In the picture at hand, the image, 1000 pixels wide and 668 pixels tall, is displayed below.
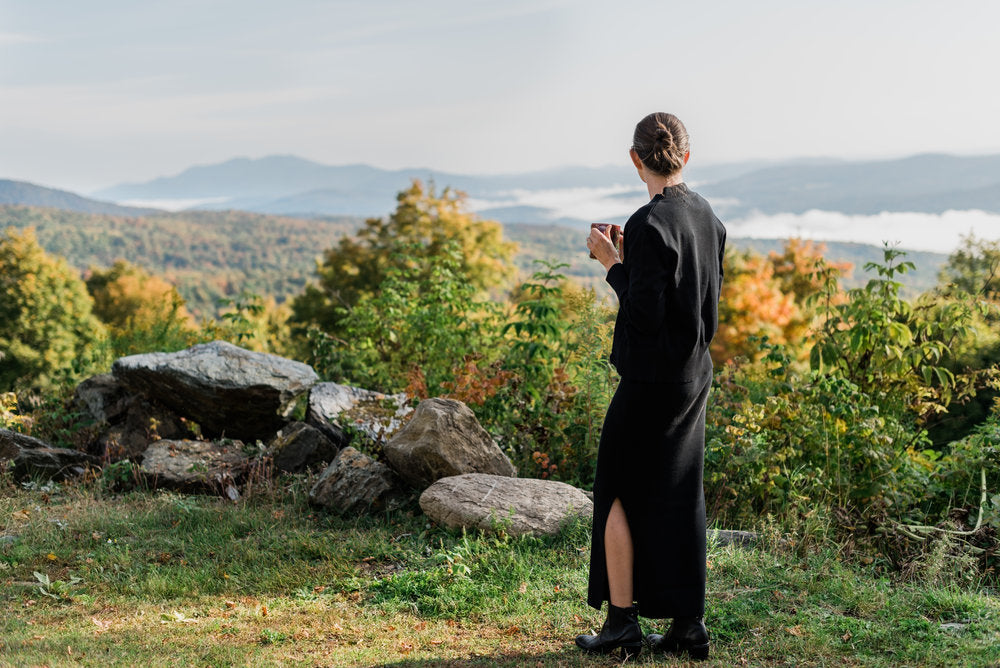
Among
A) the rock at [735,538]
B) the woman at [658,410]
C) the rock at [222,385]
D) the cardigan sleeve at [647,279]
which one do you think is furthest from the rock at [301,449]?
the cardigan sleeve at [647,279]

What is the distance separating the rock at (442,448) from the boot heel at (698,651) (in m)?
2.25

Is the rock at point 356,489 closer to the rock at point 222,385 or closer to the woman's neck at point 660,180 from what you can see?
the rock at point 222,385

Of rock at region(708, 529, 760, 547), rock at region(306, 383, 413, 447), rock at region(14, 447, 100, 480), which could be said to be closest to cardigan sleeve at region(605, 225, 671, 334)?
rock at region(708, 529, 760, 547)

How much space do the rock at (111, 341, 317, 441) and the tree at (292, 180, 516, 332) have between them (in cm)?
2005

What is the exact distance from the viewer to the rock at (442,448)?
535 centimetres

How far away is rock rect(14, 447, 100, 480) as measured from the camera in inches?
253

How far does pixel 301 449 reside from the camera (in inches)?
249

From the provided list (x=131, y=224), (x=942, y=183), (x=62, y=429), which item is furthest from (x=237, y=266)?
(x=62, y=429)

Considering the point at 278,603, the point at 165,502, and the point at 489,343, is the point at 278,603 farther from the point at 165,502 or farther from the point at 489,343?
the point at 489,343

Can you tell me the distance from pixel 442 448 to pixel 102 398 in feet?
13.6

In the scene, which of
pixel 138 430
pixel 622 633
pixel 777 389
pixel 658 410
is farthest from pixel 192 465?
pixel 777 389

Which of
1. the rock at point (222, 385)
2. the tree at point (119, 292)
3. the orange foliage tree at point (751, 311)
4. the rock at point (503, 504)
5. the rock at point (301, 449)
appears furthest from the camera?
the tree at point (119, 292)

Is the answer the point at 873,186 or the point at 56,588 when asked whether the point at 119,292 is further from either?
the point at 873,186

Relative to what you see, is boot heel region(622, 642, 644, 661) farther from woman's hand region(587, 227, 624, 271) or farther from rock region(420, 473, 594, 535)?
woman's hand region(587, 227, 624, 271)
